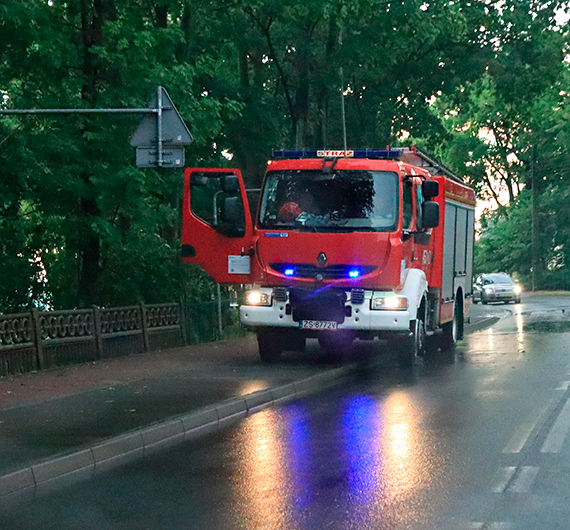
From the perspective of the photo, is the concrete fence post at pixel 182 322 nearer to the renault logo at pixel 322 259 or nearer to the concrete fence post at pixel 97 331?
the concrete fence post at pixel 97 331

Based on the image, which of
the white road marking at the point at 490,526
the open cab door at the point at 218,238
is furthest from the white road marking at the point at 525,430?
Result: the open cab door at the point at 218,238

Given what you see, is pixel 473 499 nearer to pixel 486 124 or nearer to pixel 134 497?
pixel 134 497

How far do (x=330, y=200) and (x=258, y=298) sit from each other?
1.90 m

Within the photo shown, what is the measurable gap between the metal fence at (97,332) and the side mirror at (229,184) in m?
3.13

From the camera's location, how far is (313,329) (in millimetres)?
17391

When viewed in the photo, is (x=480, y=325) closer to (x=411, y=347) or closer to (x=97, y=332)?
(x=411, y=347)

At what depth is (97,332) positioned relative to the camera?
18438 mm

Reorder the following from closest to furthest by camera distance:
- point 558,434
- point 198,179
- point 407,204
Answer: point 558,434 < point 198,179 < point 407,204

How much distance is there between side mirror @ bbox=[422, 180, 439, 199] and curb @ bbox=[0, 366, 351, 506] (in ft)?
15.6

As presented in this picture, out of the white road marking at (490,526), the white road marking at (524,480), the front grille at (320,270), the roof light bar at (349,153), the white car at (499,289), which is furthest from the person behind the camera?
the white car at (499,289)

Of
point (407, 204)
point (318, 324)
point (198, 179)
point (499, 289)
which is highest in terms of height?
point (198, 179)

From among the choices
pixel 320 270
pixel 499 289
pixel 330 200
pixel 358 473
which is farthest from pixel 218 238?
pixel 499 289

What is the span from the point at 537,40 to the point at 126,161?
20.5m

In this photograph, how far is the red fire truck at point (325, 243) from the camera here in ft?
55.8
